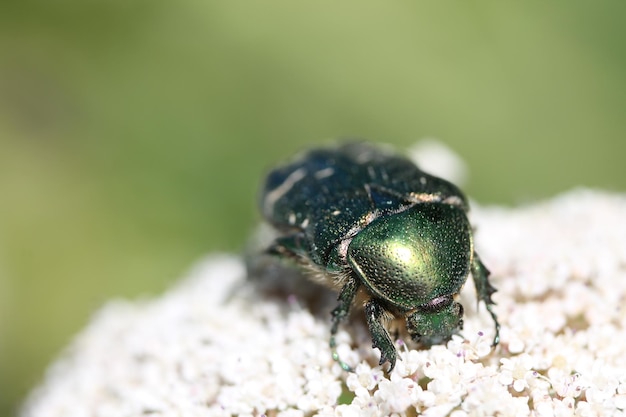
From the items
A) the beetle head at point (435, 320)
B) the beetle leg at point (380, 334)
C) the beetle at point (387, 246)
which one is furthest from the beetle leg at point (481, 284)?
the beetle leg at point (380, 334)

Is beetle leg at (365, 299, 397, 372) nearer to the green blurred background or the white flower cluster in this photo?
the white flower cluster

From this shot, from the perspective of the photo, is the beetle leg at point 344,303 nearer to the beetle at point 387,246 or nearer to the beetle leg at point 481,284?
the beetle at point 387,246

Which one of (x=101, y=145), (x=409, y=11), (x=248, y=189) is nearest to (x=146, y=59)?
(x=101, y=145)

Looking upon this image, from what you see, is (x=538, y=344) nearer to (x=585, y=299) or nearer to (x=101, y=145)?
(x=585, y=299)

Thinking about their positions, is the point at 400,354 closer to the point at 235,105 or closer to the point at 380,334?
the point at 380,334

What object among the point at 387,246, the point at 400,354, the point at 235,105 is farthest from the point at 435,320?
the point at 235,105

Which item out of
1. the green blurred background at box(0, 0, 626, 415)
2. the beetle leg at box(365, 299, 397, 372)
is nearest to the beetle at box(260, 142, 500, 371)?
the beetle leg at box(365, 299, 397, 372)
